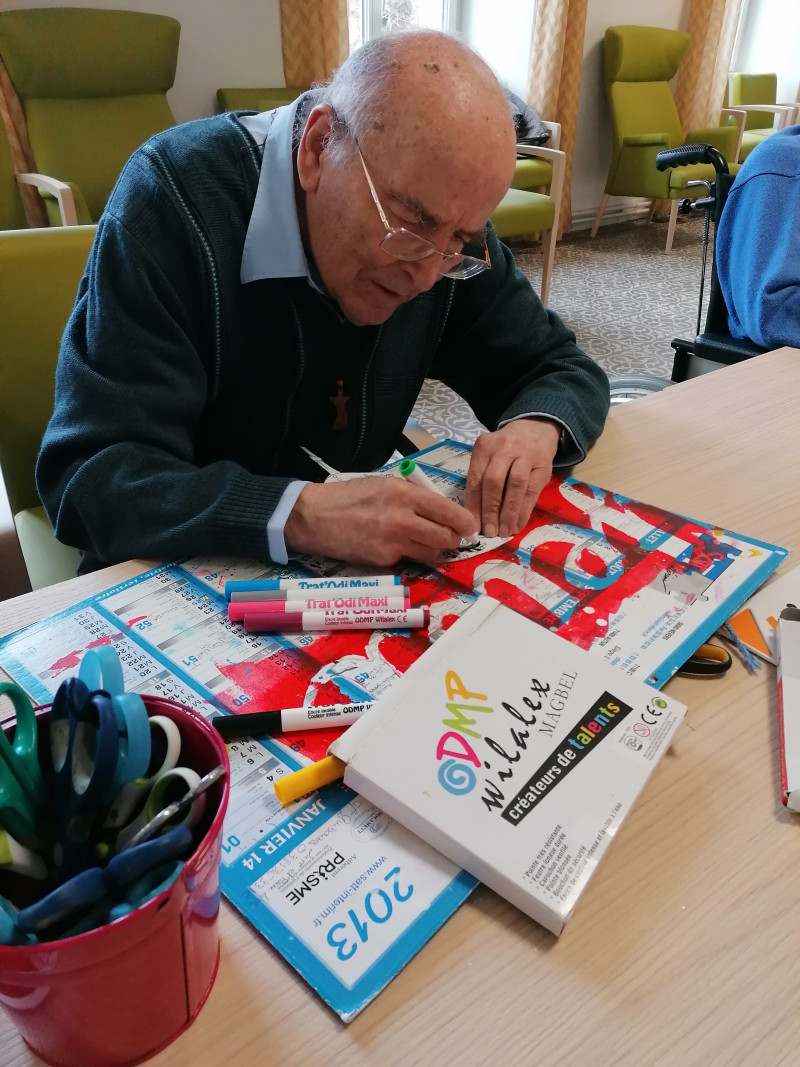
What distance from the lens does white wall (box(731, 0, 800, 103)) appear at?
6039 mm

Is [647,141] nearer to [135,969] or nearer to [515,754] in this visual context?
[515,754]

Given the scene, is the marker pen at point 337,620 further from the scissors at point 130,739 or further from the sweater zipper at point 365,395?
the sweater zipper at point 365,395

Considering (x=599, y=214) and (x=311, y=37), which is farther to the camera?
(x=599, y=214)

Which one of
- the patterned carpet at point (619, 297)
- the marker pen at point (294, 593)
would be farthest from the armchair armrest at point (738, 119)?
the marker pen at point (294, 593)

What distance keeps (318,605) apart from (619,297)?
386cm

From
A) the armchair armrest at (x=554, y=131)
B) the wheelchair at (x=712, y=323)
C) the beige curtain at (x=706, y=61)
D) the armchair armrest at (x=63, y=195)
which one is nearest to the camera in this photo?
the wheelchair at (x=712, y=323)

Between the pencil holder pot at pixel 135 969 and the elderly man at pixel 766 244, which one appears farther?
the elderly man at pixel 766 244

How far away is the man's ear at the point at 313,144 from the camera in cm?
78

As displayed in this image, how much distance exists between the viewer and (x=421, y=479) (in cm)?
82

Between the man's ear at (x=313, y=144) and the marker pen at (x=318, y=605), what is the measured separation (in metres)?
0.46

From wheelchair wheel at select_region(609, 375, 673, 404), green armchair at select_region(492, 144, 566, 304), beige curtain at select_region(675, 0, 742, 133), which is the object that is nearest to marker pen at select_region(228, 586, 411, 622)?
wheelchair wheel at select_region(609, 375, 673, 404)

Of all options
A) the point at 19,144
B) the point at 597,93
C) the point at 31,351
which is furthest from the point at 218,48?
the point at 31,351

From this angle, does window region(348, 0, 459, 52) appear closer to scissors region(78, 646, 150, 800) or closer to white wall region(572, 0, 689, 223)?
white wall region(572, 0, 689, 223)

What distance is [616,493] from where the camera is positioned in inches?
34.1
